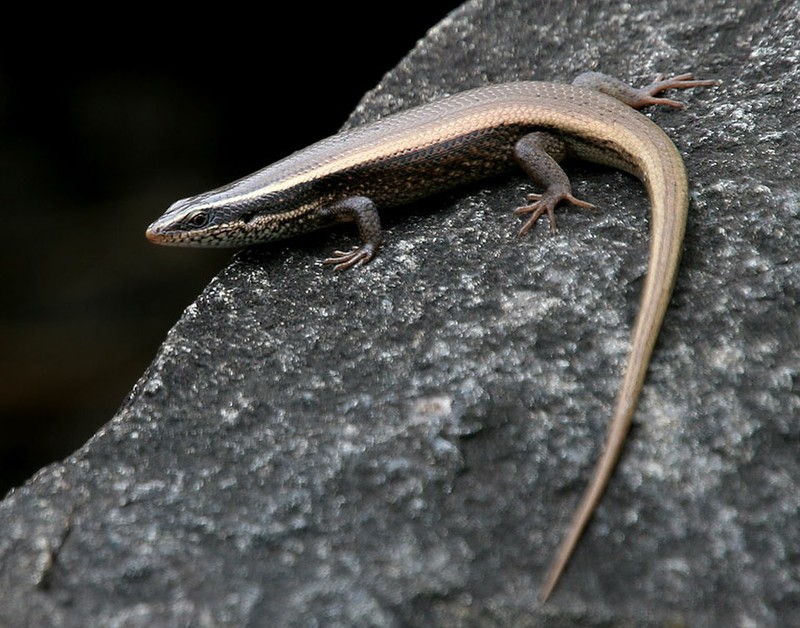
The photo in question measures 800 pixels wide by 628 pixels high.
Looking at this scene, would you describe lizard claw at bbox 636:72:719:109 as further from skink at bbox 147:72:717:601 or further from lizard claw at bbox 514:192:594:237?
lizard claw at bbox 514:192:594:237

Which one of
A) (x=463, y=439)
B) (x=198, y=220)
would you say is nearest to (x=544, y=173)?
(x=463, y=439)

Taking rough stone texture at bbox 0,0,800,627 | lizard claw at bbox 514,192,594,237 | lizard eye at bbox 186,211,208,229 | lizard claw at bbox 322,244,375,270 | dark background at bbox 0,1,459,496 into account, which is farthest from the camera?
dark background at bbox 0,1,459,496

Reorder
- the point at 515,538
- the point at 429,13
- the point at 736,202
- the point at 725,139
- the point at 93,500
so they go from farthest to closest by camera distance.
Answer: the point at 429,13 → the point at 725,139 → the point at 736,202 → the point at 93,500 → the point at 515,538

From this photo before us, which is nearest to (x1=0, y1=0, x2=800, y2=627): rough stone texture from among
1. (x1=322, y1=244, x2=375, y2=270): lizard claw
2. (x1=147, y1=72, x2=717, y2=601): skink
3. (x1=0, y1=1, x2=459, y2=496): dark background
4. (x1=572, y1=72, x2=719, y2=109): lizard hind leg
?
(x1=322, y1=244, x2=375, y2=270): lizard claw

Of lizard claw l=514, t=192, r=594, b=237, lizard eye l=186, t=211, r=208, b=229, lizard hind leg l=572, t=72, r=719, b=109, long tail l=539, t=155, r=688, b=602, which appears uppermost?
lizard eye l=186, t=211, r=208, b=229

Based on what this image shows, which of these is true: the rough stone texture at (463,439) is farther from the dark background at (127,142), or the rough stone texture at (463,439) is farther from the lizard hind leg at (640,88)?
the dark background at (127,142)

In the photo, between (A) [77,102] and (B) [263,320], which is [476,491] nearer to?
(B) [263,320]

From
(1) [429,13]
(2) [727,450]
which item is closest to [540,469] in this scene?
(2) [727,450]
